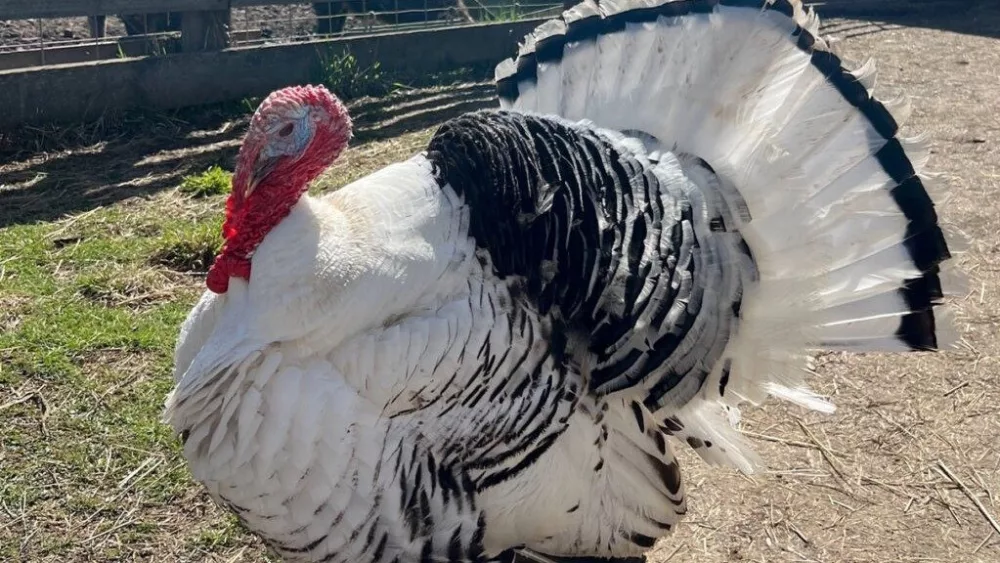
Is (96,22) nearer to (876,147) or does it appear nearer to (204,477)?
(204,477)

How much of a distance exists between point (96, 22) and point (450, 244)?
223 inches

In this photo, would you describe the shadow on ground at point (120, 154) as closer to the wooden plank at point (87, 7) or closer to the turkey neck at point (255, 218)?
the wooden plank at point (87, 7)

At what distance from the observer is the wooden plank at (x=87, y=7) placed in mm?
5984

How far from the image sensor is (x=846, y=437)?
12.2 feet

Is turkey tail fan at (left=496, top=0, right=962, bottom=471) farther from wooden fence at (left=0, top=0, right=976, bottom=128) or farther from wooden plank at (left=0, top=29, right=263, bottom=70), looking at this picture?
wooden plank at (left=0, top=29, right=263, bottom=70)

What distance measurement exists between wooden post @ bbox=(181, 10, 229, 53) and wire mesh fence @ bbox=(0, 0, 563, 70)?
11cm

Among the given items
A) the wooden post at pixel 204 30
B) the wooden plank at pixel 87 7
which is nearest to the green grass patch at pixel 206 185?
the wooden plank at pixel 87 7

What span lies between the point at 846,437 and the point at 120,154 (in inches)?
179

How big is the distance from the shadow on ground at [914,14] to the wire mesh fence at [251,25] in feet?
12.4

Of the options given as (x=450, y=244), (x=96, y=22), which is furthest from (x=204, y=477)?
(x=96, y=22)

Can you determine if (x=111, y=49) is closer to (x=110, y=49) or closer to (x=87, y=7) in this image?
(x=110, y=49)

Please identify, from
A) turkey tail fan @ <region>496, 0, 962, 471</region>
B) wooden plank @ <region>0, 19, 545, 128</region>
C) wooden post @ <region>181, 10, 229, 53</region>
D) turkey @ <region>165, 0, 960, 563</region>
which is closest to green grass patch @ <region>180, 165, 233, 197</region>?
wooden plank @ <region>0, 19, 545, 128</region>

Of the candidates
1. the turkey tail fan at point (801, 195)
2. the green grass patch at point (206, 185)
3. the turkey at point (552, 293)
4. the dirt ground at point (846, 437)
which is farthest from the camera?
the green grass patch at point (206, 185)

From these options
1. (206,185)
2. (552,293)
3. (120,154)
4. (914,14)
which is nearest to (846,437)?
(552,293)
